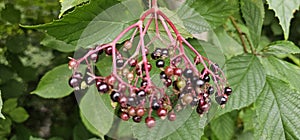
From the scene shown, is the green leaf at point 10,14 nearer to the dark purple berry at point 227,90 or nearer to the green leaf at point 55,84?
the green leaf at point 55,84

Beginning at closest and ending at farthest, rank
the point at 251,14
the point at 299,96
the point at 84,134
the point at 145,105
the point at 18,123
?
1. the point at 145,105
2. the point at 299,96
3. the point at 251,14
4. the point at 84,134
5. the point at 18,123

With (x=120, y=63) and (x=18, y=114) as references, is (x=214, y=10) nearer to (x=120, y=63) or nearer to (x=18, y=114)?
(x=120, y=63)

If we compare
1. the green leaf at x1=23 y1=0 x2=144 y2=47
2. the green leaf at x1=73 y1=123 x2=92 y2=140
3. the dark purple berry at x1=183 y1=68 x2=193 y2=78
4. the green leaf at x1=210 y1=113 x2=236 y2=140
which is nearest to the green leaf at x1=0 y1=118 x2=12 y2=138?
the green leaf at x1=73 y1=123 x2=92 y2=140

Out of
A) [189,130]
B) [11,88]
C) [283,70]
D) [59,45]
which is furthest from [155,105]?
[11,88]

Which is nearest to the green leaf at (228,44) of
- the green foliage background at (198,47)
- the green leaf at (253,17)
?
the green foliage background at (198,47)

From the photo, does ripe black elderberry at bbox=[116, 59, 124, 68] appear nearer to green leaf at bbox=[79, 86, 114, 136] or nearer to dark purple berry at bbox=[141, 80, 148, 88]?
dark purple berry at bbox=[141, 80, 148, 88]

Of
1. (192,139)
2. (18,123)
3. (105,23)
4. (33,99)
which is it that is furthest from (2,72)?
(192,139)

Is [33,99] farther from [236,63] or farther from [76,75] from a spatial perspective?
[76,75]
